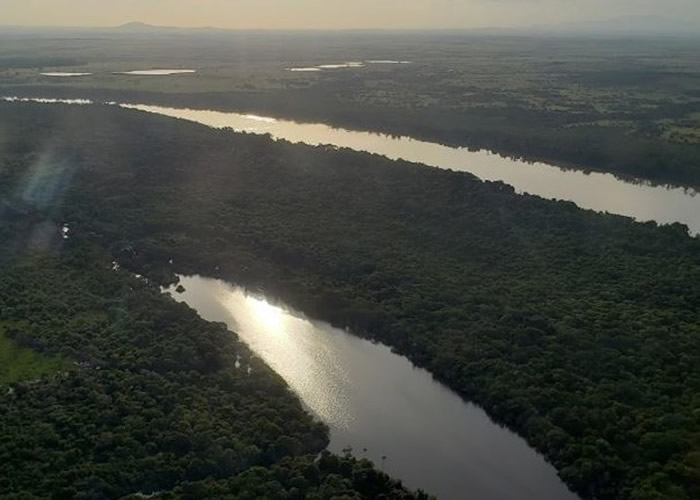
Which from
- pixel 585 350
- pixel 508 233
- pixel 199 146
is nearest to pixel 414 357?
pixel 585 350

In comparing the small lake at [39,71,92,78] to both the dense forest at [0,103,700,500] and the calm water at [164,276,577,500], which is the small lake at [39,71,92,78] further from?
the calm water at [164,276,577,500]

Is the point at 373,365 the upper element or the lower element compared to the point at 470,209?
lower

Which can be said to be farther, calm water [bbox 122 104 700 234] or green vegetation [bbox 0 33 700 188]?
green vegetation [bbox 0 33 700 188]

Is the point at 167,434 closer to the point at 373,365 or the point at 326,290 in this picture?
the point at 373,365

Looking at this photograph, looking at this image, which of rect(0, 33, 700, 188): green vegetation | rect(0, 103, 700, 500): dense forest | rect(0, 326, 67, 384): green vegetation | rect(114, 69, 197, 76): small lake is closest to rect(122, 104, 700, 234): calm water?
rect(0, 33, 700, 188): green vegetation

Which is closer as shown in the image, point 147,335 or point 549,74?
point 147,335

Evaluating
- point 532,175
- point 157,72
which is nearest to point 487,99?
point 532,175
